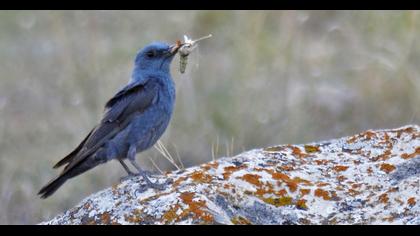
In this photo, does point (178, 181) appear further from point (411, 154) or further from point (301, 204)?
point (411, 154)

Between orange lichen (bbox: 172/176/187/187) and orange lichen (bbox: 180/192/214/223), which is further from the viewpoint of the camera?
orange lichen (bbox: 172/176/187/187)

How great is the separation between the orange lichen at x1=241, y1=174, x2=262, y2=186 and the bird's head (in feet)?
5.72

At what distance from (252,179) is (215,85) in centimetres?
492

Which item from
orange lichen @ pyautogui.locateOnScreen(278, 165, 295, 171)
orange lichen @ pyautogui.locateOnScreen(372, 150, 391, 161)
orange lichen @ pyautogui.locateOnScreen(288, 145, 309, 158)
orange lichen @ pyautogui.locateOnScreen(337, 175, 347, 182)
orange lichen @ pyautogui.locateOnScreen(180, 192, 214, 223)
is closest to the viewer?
orange lichen @ pyautogui.locateOnScreen(180, 192, 214, 223)

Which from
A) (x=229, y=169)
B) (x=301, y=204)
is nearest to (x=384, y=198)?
(x=301, y=204)

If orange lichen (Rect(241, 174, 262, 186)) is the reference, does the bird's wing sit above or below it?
above

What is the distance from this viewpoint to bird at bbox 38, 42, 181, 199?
626cm

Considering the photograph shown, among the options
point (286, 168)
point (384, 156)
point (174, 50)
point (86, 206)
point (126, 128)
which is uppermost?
point (174, 50)

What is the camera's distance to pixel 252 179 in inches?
208

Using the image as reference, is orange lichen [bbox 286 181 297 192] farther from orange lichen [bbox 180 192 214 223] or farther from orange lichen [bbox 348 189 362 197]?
orange lichen [bbox 180 192 214 223]

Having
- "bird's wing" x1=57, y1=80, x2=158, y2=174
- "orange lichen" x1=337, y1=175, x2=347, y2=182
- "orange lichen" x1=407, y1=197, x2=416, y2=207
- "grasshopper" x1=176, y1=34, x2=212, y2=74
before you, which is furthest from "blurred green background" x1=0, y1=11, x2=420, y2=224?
"orange lichen" x1=407, y1=197, x2=416, y2=207

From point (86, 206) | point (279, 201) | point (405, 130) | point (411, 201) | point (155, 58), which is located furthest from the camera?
point (155, 58)

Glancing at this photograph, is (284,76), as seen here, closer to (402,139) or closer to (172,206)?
(402,139)
